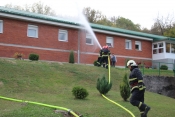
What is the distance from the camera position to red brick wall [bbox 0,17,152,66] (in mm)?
23188

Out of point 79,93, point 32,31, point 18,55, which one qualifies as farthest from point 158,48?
point 79,93

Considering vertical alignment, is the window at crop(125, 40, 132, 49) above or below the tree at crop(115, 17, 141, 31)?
below

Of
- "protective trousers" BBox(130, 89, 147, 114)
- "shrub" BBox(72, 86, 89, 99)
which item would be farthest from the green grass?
"protective trousers" BBox(130, 89, 147, 114)

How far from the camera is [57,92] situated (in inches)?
540

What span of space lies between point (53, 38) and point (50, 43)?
637 millimetres

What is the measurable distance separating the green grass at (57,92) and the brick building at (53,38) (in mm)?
5694

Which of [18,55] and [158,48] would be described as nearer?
[18,55]

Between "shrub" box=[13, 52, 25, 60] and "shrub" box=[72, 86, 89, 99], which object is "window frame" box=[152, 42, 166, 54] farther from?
"shrub" box=[72, 86, 89, 99]

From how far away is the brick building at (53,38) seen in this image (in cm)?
2312

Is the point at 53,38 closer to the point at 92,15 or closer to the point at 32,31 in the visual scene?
the point at 32,31

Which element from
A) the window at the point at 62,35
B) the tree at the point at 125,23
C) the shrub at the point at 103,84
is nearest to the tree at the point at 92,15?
the tree at the point at 125,23

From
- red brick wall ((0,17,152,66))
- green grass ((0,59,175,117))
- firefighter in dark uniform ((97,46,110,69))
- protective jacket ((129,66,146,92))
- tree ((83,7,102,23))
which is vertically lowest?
green grass ((0,59,175,117))

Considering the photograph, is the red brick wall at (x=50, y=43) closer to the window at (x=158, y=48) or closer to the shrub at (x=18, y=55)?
the shrub at (x=18, y=55)

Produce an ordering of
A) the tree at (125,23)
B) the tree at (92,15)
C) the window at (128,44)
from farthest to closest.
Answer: the tree at (125,23), the tree at (92,15), the window at (128,44)
